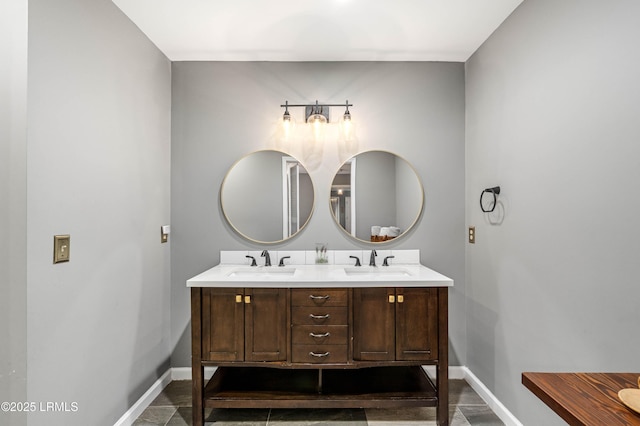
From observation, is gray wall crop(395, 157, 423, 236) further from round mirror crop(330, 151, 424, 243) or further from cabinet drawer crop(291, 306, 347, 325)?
cabinet drawer crop(291, 306, 347, 325)

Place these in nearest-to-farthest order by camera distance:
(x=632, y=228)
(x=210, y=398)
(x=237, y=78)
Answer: (x=632, y=228) < (x=210, y=398) < (x=237, y=78)

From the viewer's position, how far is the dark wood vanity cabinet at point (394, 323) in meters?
2.08

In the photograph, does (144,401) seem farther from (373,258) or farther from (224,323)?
(373,258)

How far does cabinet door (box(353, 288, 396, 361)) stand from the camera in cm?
209

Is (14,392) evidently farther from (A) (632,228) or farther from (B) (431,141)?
(B) (431,141)

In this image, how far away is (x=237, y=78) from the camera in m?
2.71

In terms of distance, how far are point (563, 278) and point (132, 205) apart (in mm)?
2493

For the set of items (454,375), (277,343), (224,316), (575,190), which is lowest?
(454,375)

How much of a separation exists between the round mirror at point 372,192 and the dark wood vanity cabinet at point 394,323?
2.28ft

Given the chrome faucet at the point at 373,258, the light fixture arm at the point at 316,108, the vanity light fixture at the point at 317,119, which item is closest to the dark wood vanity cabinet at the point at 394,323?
the chrome faucet at the point at 373,258

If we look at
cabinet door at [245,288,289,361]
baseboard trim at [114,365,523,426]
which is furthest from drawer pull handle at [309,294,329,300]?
baseboard trim at [114,365,523,426]

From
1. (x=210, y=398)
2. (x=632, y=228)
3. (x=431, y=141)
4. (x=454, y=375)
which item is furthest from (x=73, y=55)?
(x=454, y=375)

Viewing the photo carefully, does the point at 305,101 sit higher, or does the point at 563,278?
the point at 305,101

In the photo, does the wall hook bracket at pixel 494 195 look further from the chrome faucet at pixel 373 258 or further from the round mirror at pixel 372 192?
the chrome faucet at pixel 373 258
